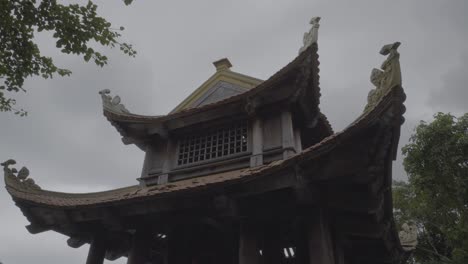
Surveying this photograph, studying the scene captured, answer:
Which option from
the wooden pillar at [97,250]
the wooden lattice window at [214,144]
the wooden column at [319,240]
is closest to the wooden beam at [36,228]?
the wooden pillar at [97,250]

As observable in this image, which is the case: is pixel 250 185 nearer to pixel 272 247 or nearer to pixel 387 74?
pixel 272 247

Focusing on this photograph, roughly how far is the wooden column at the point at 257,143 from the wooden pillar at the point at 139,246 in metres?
2.39

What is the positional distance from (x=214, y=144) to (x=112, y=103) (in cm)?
292

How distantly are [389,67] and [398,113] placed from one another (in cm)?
82

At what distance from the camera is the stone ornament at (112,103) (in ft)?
29.4

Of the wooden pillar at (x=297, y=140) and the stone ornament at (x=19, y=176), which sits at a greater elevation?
the wooden pillar at (x=297, y=140)

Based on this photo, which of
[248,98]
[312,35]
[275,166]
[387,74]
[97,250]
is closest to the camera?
[387,74]

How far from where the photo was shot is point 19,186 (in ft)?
24.6

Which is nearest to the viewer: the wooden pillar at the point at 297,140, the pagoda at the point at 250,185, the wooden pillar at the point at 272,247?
the pagoda at the point at 250,185

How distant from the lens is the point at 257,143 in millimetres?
7527

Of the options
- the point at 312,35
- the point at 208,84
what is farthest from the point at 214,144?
the point at 312,35

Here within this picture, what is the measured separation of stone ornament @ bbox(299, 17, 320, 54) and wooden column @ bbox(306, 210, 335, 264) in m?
3.22

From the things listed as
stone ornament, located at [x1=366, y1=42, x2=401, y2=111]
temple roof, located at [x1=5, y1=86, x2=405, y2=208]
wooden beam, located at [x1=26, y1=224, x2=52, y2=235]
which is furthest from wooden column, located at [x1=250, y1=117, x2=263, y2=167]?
wooden beam, located at [x1=26, y1=224, x2=52, y2=235]

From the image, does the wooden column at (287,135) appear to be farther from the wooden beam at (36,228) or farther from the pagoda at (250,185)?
the wooden beam at (36,228)
